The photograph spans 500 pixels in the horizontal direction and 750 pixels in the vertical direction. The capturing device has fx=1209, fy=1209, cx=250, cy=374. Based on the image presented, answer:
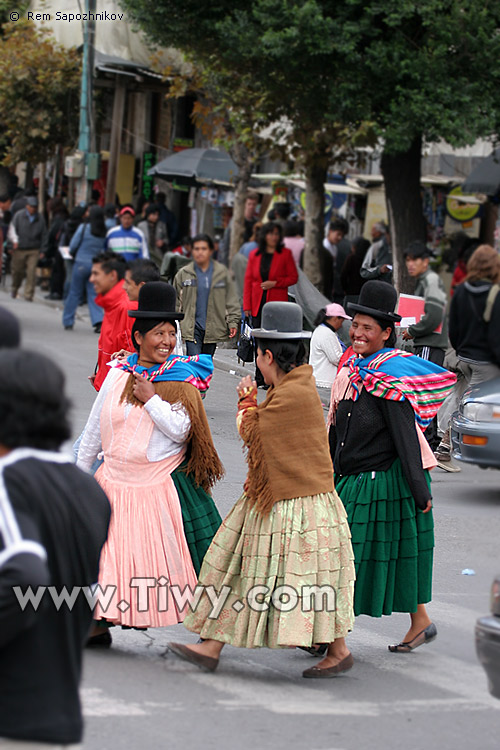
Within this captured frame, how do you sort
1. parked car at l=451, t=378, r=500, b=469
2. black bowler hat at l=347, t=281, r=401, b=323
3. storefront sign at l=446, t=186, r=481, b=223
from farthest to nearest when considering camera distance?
storefront sign at l=446, t=186, r=481, b=223, parked car at l=451, t=378, r=500, b=469, black bowler hat at l=347, t=281, r=401, b=323

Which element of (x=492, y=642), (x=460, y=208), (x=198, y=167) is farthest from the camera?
(x=198, y=167)

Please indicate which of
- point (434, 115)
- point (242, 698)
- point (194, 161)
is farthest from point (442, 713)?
point (194, 161)

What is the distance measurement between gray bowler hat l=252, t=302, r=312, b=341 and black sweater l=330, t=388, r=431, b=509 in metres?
0.61

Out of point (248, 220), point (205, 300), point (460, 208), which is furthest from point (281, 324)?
point (248, 220)

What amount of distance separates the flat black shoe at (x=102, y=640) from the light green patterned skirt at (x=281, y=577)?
505 millimetres

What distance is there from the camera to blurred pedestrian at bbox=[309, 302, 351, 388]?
1002 centimetres

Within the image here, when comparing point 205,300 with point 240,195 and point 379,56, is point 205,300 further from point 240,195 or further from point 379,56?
point 240,195

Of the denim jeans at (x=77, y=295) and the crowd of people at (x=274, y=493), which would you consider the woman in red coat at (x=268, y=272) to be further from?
the crowd of people at (x=274, y=493)

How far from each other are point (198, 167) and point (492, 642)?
2001cm

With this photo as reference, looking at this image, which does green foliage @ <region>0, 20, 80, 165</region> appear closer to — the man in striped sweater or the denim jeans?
the denim jeans

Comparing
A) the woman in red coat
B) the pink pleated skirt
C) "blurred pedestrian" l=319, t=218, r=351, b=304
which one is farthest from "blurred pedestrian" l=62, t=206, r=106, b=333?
the pink pleated skirt

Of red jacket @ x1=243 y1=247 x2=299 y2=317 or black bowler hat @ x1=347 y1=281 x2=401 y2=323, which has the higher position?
black bowler hat @ x1=347 y1=281 x2=401 y2=323

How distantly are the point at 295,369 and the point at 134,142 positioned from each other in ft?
93.3

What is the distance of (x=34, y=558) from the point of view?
2695mm
